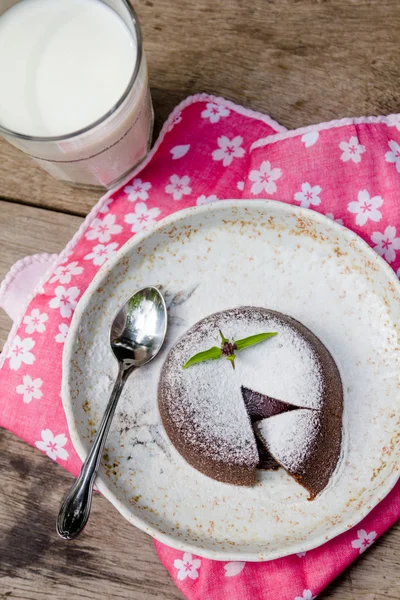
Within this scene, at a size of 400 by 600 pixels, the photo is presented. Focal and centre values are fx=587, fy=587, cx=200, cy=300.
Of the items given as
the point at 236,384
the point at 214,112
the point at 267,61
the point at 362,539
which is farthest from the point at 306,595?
the point at 267,61

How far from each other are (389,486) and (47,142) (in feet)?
2.70

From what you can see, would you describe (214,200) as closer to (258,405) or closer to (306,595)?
(258,405)

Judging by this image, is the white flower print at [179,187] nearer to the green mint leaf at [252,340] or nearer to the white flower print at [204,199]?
the white flower print at [204,199]

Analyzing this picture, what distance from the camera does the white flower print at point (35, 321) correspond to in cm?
119

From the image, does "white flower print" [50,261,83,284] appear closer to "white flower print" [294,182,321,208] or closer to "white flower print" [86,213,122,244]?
"white flower print" [86,213,122,244]

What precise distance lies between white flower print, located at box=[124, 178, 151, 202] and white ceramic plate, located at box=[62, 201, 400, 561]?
0.14 meters

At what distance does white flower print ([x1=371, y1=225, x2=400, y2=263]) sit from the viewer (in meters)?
1.15

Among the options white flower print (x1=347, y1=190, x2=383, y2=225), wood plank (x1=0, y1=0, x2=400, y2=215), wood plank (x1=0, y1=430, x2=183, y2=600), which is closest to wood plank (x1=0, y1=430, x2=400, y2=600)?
wood plank (x1=0, y1=430, x2=183, y2=600)

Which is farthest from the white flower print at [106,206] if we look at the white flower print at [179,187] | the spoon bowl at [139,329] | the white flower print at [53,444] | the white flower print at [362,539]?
the white flower print at [362,539]

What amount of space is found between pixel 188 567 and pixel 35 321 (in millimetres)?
570

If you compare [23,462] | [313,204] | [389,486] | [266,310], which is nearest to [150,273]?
[266,310]

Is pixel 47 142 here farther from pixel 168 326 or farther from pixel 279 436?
pixel 279 436

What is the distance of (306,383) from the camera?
102 centimetres

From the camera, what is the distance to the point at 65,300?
1185 mm
